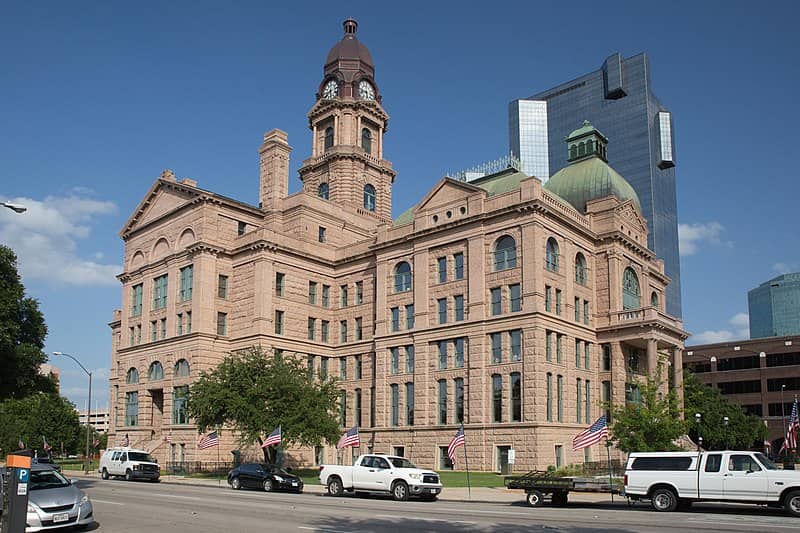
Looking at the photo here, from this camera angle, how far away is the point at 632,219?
62.2 metres

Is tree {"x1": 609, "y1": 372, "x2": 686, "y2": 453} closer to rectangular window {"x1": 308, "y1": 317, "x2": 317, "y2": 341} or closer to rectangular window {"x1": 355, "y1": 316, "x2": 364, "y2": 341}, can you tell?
rectangular window {"x1": 355, "y1": 316, "x2": 364, "y2": 341}

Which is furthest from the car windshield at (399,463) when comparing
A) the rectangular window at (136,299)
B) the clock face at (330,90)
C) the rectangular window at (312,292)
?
the clock face at (330,90)

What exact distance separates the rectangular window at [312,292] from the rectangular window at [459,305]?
15319 millimetres

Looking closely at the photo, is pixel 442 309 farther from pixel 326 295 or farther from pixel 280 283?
pixel 280 283

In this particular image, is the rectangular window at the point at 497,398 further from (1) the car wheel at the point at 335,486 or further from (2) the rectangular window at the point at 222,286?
(2) the rectangular window at the point at 222,286

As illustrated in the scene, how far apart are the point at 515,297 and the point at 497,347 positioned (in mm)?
3665

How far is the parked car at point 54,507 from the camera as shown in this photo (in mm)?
18906

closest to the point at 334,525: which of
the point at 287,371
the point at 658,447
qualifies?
the point at 658,447

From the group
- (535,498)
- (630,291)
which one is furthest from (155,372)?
(535,498)

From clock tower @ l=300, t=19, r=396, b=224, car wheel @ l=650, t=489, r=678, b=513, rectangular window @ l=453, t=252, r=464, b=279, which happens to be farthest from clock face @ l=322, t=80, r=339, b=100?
car wheel @ l=650, t=489, r=678, b=513

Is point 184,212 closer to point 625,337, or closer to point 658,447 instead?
point 625,337

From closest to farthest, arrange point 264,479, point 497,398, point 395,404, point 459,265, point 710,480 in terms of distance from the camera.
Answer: point 710,480 < point 264,479 < point 497,398 < point 459,265 < point 395,404

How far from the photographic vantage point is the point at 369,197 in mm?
81250

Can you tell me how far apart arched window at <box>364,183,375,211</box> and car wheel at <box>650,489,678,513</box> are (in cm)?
5680
